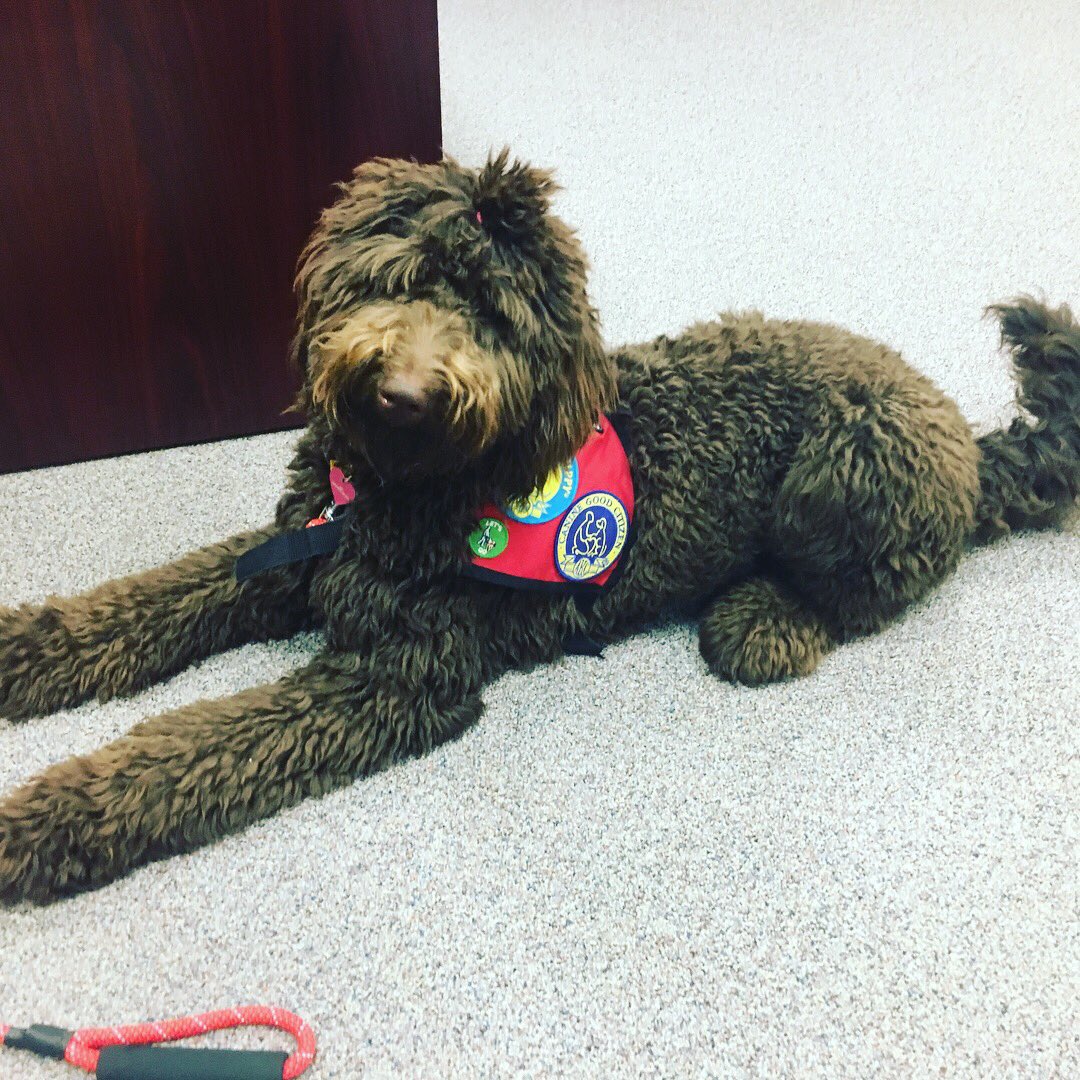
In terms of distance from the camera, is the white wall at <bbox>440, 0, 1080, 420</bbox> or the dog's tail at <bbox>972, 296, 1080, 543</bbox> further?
the white wall at <bbox>440, 0, 1080, 420</bbox>

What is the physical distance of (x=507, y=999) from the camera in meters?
0.88

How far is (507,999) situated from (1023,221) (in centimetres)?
226

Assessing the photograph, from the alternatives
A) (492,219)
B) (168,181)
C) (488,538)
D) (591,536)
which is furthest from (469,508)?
(168,181)

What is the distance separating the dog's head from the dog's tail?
2.43 ft

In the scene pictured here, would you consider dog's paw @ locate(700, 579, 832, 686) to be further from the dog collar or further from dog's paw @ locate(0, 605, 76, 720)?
dog's paw @ locate(0, 605, 76, 720)

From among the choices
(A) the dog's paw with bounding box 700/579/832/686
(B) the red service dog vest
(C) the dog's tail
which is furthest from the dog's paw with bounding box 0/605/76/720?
(C) the dog's tail

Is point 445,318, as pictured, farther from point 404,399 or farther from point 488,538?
point 488,538

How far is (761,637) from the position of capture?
1243 millimetres

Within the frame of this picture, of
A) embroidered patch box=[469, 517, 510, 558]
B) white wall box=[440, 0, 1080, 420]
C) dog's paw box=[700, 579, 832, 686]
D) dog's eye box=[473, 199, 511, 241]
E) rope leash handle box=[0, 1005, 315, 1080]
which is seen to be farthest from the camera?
white wall box=[440, 0, 1080, 420]

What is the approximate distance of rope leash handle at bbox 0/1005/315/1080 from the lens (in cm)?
78

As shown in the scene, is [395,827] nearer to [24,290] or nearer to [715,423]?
[715,423]

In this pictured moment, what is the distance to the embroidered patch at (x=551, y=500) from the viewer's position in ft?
3.50

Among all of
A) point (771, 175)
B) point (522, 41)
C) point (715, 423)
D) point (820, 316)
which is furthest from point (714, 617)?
point (522, 41)

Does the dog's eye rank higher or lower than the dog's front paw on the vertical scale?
higher
